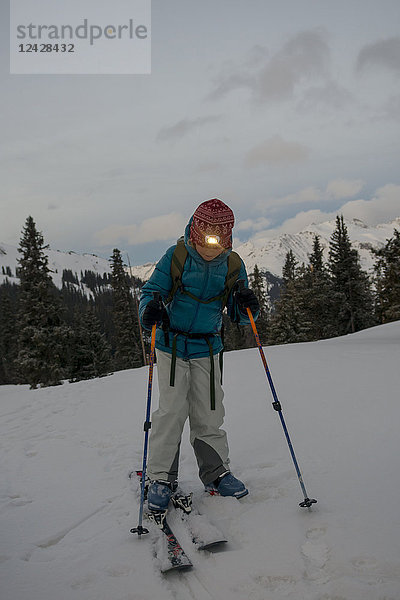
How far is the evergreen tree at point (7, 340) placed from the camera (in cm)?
5694

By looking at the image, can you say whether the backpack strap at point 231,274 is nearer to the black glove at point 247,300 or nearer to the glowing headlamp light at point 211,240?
the black glove at point 247,300

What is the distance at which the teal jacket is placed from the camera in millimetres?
3752

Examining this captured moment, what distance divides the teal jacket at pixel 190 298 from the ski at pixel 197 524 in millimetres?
1263

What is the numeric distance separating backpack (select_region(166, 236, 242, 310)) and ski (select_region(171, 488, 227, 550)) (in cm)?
178

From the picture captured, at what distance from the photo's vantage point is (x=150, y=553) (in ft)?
9.37

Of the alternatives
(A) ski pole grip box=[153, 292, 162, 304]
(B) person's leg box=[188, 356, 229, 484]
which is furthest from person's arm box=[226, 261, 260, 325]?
(A) ski pole grip box=[153, 292, 162, 304]

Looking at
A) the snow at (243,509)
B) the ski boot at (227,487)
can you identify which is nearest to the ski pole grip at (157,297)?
the ski boot at (227,487)

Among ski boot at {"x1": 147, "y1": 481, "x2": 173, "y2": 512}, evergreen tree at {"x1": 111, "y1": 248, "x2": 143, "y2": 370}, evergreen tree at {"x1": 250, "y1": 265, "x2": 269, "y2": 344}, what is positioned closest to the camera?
ski boot at {"x1": 147, "y1": 481, "x2": 173, "y2": 512}

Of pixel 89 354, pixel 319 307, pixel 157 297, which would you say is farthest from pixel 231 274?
pixel 319 307

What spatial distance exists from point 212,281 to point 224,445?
1579 mm

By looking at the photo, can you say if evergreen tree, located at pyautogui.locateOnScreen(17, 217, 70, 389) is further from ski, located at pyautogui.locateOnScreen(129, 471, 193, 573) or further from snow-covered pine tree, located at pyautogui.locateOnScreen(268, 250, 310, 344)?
ski, located at pyautogui.locateOnScreen(129, 471, 193, 573)

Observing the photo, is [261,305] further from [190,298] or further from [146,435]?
[146,435]

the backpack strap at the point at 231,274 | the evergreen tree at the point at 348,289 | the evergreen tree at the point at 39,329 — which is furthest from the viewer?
the evergreen tree at the point at 348,289

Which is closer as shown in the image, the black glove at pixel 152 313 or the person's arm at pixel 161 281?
the black glove at pixel 152 313
